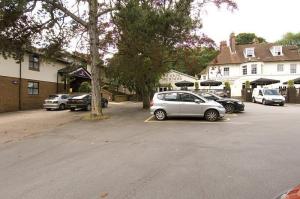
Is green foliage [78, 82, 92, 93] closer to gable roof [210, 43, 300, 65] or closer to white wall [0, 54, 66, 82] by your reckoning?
white wall [0, 54, 66, 82]

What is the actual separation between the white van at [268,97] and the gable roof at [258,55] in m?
19.8

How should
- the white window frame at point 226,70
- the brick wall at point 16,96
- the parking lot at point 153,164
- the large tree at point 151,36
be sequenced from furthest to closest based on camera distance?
the white window frame at point 226,70, the brick wall at point 16,96, the large tree at point 151,36, the parking lot at point 153,164

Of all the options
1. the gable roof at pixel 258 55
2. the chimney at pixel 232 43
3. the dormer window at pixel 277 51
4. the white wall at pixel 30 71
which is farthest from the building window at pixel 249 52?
the white wall at pixel 30 71

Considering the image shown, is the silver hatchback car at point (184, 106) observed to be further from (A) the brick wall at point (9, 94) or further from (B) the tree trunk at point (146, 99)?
(A) the brick wall at point (9, 94)

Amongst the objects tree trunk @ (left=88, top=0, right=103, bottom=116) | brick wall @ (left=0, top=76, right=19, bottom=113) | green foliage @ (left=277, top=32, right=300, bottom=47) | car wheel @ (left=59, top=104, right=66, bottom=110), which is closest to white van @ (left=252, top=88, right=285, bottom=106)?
car wheel @ (left=59, top=104, right=66, bottom=110)

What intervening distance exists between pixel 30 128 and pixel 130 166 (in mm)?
10872

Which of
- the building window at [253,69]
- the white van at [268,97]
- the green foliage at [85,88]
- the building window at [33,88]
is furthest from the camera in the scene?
the building window at [253,69]

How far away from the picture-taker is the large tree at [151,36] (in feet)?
64.1

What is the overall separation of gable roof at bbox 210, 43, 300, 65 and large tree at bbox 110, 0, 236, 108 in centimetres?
2958

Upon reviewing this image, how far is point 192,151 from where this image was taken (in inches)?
427

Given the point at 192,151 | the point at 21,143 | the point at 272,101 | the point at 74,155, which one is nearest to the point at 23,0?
the point at 21,143

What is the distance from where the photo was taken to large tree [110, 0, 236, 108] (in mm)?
19547

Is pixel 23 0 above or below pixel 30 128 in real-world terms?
above

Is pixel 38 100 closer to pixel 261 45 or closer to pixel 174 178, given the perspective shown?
pixel 174 178
